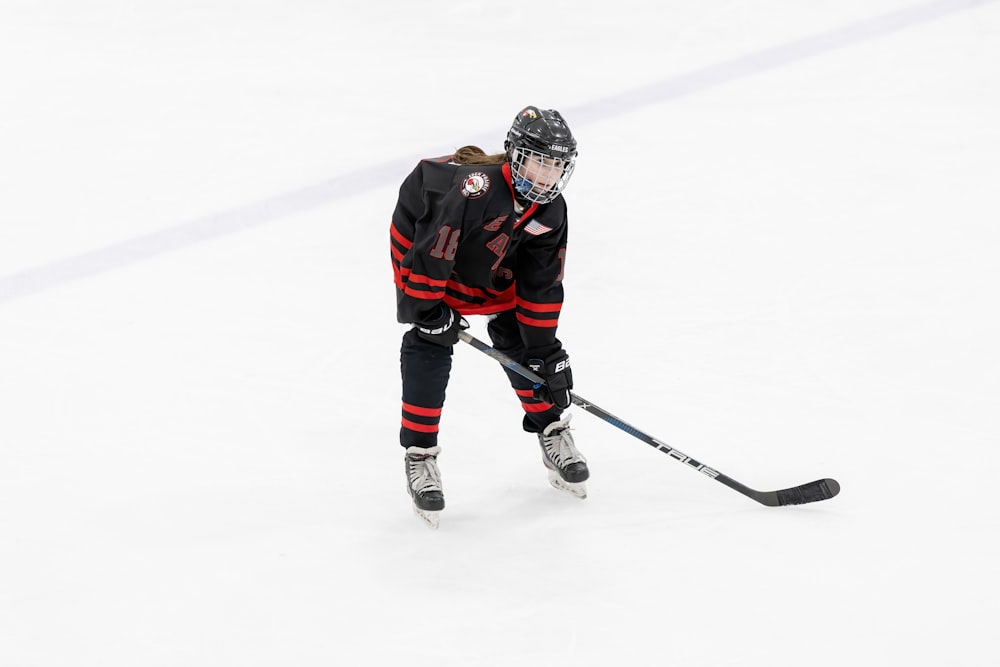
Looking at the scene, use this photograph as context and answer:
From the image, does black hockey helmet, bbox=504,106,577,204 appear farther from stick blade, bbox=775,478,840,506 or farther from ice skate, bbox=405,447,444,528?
stick blade, bbox=775,478,840,506

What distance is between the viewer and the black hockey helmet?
8.35 ft

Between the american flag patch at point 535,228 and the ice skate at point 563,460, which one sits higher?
the american flag patch at point 535,228

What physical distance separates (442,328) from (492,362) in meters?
0.89

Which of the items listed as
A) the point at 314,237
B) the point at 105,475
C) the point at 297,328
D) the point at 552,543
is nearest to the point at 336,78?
the point at 314,237

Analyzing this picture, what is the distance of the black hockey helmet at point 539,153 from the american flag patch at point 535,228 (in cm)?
9

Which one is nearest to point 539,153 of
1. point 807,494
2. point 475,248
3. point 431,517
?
point 475,248

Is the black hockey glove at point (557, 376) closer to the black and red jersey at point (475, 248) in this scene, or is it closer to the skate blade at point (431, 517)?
the black and red jersey at point (475, 248)

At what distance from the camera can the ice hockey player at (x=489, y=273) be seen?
8.47 feet

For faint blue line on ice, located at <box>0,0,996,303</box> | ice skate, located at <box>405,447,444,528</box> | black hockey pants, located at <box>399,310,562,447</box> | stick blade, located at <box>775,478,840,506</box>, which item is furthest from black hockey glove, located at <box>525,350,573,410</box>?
faint blue line on ice, located at <box>0,0,996,303</box>

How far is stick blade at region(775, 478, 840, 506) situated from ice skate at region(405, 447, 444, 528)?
864 millimetres

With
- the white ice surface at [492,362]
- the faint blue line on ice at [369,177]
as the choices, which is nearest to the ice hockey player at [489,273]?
the white ice surface at [492,362]

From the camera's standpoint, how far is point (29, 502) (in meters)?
2.90

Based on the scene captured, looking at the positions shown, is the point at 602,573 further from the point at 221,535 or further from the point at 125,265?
the point at 125,265

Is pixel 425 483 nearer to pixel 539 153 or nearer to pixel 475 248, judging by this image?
pixel 475 248
